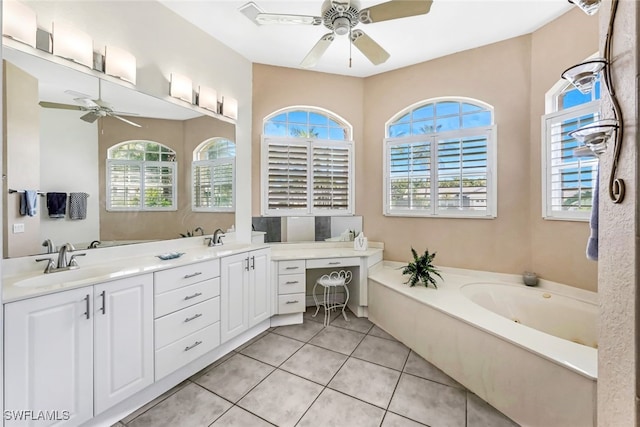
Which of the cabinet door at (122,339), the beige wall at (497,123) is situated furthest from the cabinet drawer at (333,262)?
the cabinet door at (122,339)

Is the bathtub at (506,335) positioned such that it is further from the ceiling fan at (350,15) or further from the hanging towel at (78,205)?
the hanging towel at (78,205)

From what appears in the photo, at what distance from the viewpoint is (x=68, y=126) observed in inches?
73.5

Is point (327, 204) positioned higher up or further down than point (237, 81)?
further down

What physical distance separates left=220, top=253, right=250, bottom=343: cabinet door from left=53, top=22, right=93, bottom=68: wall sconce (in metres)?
1.79

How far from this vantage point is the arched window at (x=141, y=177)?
7.05ft

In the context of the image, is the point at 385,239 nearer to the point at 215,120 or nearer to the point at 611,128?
the point at 215,120

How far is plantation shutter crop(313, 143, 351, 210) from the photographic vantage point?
3.60 meters

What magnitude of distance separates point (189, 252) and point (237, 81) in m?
2.05

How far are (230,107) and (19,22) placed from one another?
1.63 metres

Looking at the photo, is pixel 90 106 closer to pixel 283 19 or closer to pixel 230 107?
pixel 230 107

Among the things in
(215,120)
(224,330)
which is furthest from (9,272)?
(215,120)

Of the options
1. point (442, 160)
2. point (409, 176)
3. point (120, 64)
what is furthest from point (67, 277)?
point (442, 160)

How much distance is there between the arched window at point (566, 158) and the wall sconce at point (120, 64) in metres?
3.79

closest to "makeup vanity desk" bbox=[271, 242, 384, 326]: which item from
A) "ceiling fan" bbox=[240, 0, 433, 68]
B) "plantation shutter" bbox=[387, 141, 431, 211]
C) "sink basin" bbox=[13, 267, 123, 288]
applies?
"plantation shutter" bbox=[387, 141, 431, 211]
